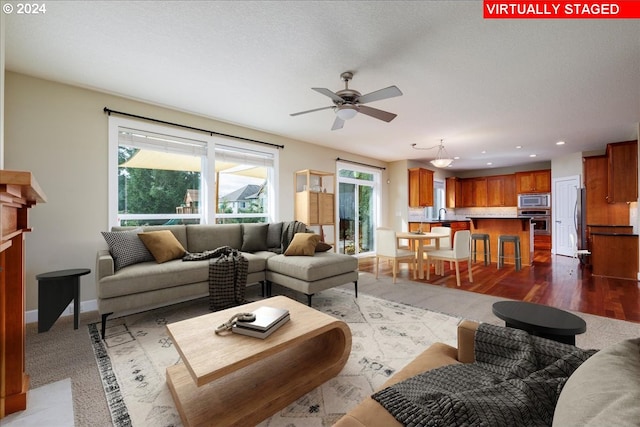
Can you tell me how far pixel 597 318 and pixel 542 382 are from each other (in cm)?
285

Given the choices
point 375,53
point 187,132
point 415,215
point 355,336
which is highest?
point 375,53

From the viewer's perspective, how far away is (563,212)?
22.0 feet

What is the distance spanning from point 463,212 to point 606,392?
9.99m

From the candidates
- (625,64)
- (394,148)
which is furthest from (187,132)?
(625,64)

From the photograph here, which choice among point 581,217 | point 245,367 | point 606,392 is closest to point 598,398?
point 606,392

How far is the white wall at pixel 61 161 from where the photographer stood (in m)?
2.76

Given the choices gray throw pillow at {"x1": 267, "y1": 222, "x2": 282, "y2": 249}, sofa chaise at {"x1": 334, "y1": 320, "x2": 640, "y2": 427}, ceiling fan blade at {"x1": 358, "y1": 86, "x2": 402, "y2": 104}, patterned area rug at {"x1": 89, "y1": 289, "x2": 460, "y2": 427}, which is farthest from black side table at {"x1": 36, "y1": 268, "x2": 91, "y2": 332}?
ceiling fan blade at {"x1": 358, "y1": 86, "x2": 402, "y2": 104}

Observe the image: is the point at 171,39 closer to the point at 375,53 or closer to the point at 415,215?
the point at 375,53

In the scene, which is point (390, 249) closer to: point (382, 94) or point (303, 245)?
point (303, 245)

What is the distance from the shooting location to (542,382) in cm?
89

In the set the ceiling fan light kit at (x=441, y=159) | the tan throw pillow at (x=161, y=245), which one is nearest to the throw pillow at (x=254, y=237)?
the tan throw pillow at (x=161, y=245)

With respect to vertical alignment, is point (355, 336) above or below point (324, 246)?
below

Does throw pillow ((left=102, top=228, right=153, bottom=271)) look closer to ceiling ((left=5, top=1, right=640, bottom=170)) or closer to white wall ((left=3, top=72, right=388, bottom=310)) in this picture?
white wall ((left=3, top=72, right=388, bottom=310))

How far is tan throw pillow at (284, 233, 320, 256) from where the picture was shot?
357 centimetres
